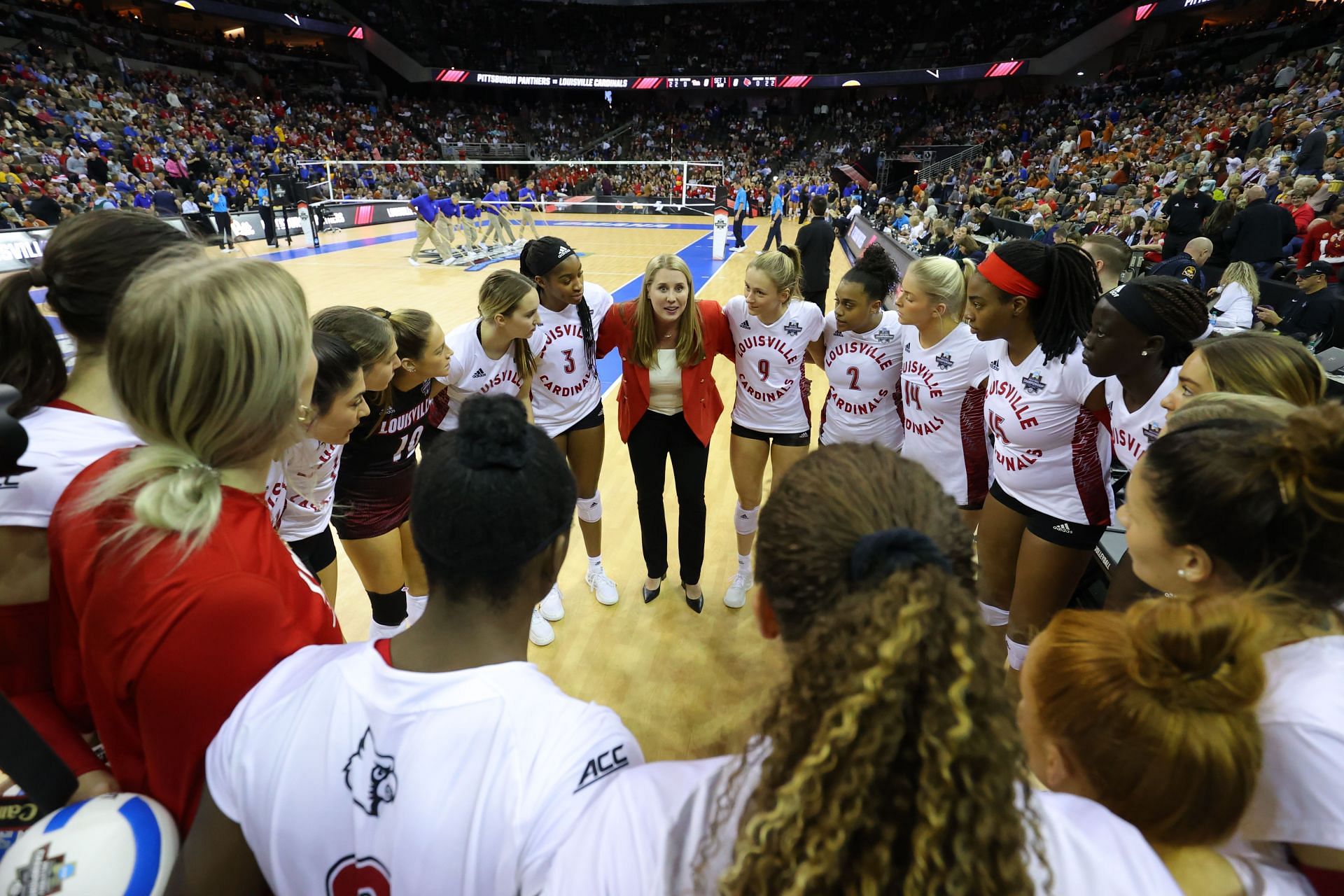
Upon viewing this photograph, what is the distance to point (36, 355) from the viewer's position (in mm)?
1313

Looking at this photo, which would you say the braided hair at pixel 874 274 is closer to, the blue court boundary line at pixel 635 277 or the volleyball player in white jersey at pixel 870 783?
the volleyball player in white jersey at pixel 870 783

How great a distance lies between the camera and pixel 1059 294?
2.47 metres

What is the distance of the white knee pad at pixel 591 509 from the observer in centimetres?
349

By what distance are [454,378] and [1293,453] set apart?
2.71 metres

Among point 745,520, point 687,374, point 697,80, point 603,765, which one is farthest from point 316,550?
point 697,80

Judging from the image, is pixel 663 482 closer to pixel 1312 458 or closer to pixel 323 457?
pixel 323 457

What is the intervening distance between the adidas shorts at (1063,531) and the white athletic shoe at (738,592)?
147cm

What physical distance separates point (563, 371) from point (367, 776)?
2.42 m

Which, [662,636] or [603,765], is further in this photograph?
[662,636]

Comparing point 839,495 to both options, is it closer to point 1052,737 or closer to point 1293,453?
point 1052,737

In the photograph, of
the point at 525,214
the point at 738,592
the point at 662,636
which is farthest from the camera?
the point at 525,214

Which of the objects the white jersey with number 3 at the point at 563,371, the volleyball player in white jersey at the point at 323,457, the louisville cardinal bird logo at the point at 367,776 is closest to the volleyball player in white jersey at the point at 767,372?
the white jersey with number 3 at the point at 563,371

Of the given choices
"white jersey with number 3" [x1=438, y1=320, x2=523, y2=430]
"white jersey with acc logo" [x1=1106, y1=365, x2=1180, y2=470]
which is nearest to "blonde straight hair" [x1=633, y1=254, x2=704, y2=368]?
"white jersey with number 3" [x1=438, y1=320, x2=523, y2=430]

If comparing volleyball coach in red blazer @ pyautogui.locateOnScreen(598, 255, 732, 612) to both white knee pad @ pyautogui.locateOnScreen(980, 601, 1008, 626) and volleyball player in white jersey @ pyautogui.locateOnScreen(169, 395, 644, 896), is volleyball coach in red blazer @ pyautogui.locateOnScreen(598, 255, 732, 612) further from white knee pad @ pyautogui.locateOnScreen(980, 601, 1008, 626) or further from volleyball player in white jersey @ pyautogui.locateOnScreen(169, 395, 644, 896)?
volleyball player in white jersey @ pyautogui.locateOnScreen(169, 395, 644, 896)
